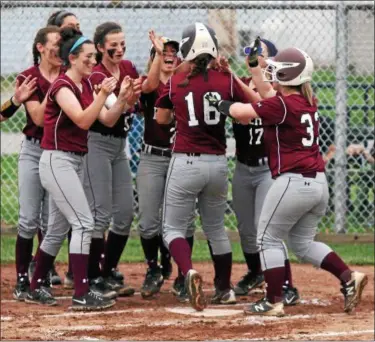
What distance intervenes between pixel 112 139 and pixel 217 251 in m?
1.15

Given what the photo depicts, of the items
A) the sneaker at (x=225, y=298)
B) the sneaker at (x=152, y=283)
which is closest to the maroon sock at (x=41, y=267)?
the sneaker at (x=152, y=283)

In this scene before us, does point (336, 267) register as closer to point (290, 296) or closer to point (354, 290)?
point (354, 290)

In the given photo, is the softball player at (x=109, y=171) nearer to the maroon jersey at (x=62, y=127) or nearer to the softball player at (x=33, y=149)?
the softball player at (x=33, y=149)

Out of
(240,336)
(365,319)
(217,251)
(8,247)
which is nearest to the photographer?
(240,336)

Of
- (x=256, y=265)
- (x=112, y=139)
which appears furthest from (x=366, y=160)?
(x=112, y=139)

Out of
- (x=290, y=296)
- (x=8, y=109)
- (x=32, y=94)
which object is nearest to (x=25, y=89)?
(x=32, y=94)

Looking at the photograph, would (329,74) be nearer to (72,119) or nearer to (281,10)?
(281,10)

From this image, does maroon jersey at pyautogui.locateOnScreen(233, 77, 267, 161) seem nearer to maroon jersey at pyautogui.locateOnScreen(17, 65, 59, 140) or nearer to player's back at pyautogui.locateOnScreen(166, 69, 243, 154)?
player's back at pyautogui.locateOnScreen(166, 69, 243, 154)

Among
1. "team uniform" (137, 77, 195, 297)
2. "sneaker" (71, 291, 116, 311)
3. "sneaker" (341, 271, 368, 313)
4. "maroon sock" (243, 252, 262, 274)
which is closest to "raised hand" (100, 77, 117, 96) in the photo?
"team uniform" (137, 77, 195, 297)

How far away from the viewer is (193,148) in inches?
310

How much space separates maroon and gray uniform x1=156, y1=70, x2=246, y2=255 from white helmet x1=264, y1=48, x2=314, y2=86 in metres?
0.43

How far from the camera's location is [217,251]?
328 inches

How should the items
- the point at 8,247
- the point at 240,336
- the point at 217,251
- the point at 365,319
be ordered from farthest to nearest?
the point at 8,247 < the point at 217,251 < the point at 365,319 < the point at 240,336

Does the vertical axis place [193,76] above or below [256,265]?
above
